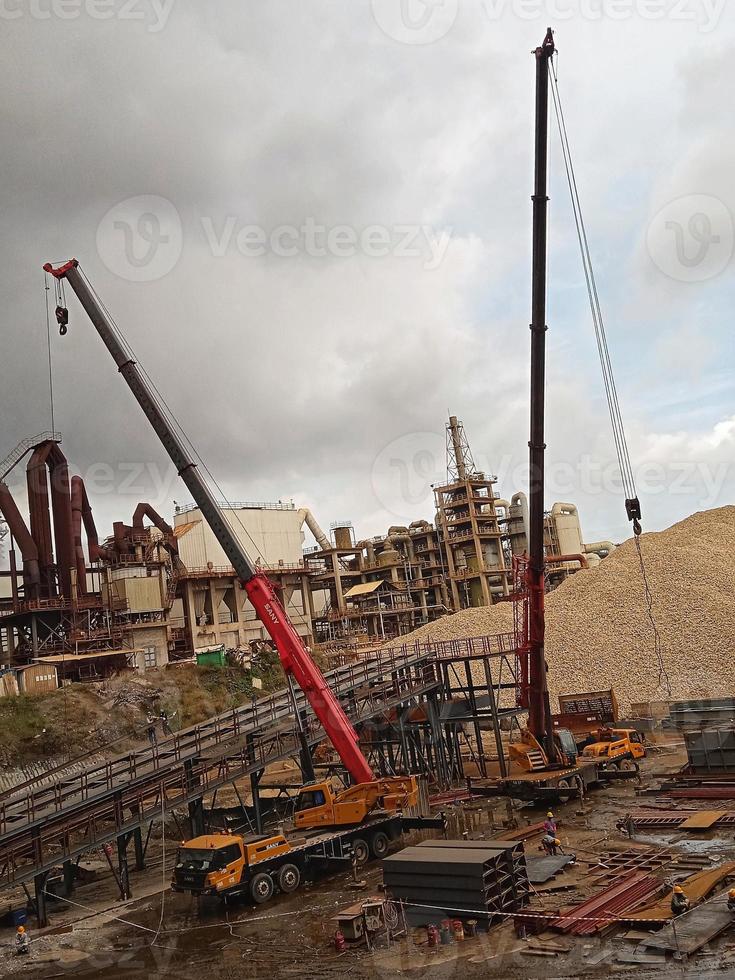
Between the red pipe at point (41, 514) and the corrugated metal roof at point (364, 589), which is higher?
the red pipe at point (41, 514)

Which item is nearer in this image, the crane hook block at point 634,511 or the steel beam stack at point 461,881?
the steel beam stack at point 461,881

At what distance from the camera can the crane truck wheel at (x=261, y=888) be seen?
57.7 feet

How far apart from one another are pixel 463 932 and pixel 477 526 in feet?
217

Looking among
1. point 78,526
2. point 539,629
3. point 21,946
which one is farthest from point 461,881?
point 78,526

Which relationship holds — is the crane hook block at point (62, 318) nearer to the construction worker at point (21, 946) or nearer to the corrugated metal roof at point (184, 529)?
the construction worker at point (21, 946)

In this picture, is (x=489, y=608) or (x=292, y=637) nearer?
(x=292, y=637)

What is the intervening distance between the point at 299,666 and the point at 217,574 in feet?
131

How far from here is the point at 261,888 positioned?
1777cm

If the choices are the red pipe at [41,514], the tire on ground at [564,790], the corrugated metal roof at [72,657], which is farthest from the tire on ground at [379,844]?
the red pipe at [41,514]

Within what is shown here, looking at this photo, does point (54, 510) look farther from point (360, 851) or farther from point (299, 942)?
point (299, 942)

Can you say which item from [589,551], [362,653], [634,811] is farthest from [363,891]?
[589,551]

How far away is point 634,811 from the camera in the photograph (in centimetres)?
2219

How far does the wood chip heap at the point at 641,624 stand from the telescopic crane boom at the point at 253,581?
23.7 m

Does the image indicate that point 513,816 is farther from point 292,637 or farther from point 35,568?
point 35,568
